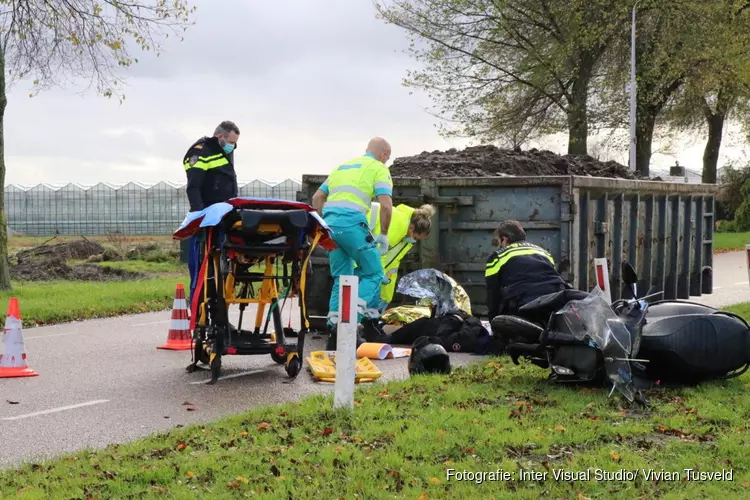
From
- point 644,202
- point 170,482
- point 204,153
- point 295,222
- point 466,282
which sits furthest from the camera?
point 644,202

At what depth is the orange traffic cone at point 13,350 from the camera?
9.87m

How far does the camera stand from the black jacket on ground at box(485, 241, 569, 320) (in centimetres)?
909

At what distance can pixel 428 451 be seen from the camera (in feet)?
19.8

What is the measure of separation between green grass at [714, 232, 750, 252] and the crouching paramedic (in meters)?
24.7

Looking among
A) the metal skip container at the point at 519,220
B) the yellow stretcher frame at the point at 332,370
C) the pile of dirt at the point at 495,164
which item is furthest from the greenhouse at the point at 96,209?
the yellow stretcher frame at the point at 332,370

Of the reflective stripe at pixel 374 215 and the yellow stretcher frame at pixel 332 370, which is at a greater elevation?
the reflective stripe at pixel 374 215

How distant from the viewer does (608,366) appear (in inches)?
304

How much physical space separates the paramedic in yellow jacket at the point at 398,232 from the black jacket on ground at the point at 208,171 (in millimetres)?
1651

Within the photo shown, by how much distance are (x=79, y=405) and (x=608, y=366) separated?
4018mm

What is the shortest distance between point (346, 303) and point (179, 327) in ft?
16.6

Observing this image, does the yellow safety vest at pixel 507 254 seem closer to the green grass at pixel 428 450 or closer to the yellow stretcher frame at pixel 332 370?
the yellow stretcher frame at pixel 332 370

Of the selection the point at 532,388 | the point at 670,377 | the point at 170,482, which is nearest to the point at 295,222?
the point at 532,388

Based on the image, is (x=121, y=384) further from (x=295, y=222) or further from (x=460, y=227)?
(x=460, y=227)

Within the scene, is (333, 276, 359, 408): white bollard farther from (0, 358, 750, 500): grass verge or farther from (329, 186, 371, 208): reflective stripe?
(329, 186, 371, 208): reflective stripe
